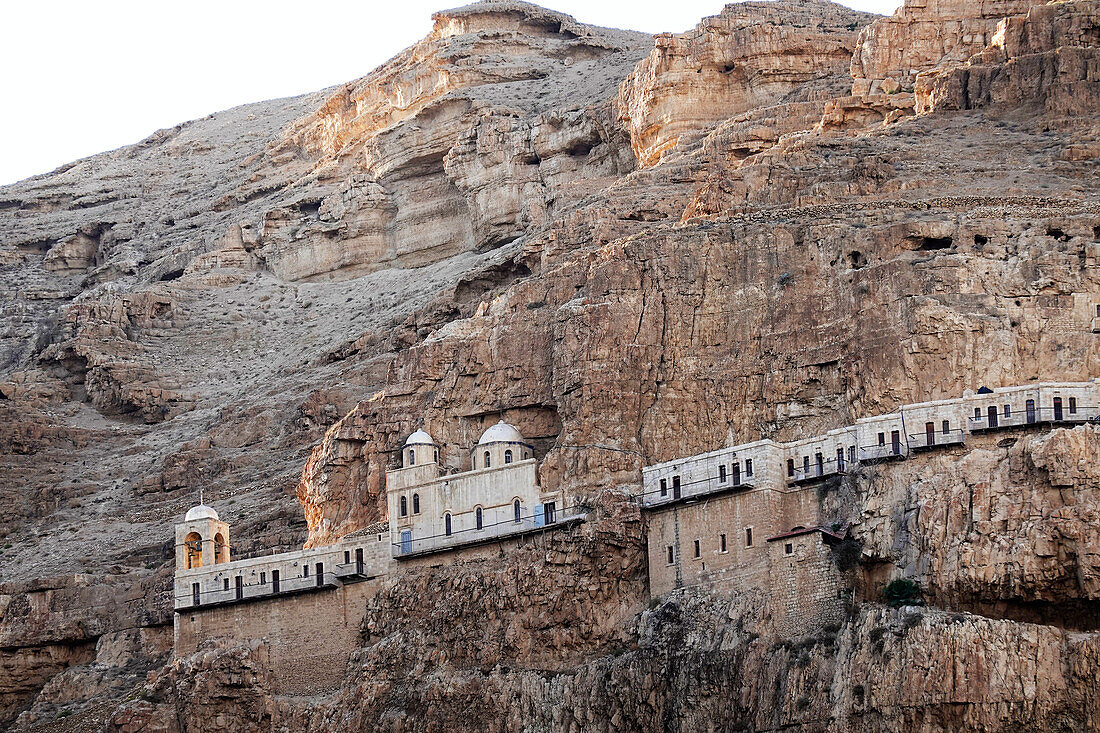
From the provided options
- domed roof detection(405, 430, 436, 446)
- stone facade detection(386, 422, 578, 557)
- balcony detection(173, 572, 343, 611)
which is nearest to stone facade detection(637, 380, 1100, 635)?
stone facade detection(386, 422, 578, 557)

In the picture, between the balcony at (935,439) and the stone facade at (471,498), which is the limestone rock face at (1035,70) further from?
the stone facade at (471,498)

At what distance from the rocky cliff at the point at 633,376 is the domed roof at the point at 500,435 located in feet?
5.17

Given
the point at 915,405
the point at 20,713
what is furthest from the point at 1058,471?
the point at 20,713

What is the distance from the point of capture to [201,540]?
101438mm

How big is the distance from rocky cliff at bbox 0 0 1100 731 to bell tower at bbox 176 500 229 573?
4.26 meters

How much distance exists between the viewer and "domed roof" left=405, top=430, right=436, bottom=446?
3873 inches

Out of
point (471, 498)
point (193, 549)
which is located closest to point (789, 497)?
point (471, 498)

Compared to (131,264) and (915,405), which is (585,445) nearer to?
(915,405)

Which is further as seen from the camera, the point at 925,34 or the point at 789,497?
the point at 925,34

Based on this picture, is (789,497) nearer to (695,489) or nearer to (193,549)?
(695,489)

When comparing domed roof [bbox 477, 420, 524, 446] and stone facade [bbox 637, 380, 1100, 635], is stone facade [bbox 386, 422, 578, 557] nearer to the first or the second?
domed roof [bbox 477, 420, 524, 446]

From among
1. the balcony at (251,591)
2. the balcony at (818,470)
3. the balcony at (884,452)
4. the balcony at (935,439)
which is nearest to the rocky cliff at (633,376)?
the balcony at (884,452)

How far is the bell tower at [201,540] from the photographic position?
100688 mm

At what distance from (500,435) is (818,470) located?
55.0ft
